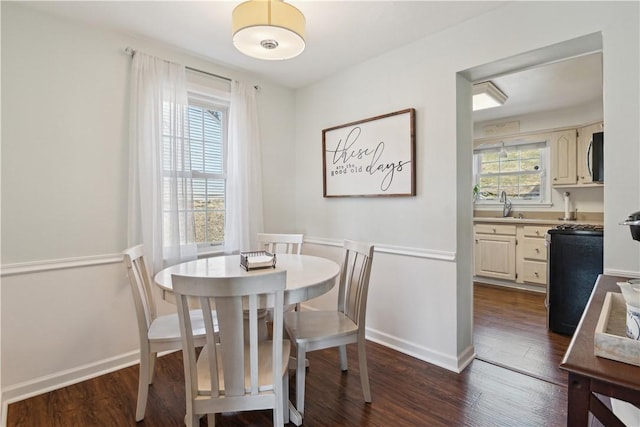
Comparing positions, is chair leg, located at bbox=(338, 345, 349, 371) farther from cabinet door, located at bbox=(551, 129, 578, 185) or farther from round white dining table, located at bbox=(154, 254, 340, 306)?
cabinet door, located at bbox=(551, 129, 578, 185)

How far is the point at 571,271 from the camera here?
284cm

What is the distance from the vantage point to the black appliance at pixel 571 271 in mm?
2717

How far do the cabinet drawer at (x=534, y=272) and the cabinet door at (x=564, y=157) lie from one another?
3.77 ft

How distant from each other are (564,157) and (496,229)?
1266 mm

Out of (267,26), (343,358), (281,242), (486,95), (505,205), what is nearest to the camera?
(267,26)

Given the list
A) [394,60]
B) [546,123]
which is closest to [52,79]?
[394,60]

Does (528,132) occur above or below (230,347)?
above

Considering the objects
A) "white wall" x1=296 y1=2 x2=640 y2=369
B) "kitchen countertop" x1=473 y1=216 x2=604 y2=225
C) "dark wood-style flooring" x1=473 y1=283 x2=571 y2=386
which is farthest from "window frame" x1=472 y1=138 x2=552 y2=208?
"white wall" x1=296 y1=2 x2=640 y2=369

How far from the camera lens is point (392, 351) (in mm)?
2602

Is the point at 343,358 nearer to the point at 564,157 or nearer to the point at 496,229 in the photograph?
the point at 496,229

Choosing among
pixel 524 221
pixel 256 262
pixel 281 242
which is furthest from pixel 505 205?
pixel 256 262

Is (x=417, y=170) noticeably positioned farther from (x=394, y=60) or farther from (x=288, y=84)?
(x=288, y=84)

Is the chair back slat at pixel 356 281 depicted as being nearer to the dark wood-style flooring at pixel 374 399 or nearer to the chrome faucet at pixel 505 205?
the dark wood-style flooring at pixel 374 399

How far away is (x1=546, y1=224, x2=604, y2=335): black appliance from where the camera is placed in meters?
2.72
